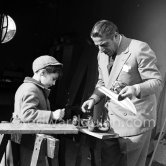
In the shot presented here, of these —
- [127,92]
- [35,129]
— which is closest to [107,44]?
[127,92]

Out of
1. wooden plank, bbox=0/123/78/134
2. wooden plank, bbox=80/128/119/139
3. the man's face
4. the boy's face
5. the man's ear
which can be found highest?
the man's face

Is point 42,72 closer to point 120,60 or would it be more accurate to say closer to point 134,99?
point 120,60

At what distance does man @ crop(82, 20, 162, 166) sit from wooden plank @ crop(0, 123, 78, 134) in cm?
40

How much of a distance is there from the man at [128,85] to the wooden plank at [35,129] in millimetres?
400

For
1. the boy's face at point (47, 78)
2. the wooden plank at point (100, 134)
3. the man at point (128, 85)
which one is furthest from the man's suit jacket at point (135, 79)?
the boy's face at point (47, 78)

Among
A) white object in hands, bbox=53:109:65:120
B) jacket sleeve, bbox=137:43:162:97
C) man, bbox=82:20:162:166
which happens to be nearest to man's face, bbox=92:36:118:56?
man, bbox=82:20:162:166

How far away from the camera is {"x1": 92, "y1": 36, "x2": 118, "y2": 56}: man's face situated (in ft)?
9.75

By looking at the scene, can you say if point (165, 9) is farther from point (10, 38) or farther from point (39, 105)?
point (10, 38)

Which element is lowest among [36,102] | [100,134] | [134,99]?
[100,134]

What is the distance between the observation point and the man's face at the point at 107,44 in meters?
2.97

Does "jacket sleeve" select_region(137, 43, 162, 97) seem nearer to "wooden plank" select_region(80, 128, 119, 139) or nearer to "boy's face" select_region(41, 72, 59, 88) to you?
"wooden plank" select_region(80, 128, 119, 139)

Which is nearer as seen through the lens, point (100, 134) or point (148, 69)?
point (100, 134)

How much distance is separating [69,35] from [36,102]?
562 cm

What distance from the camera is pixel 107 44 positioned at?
300 centimetres
